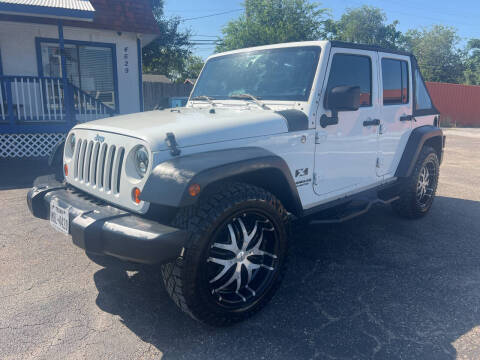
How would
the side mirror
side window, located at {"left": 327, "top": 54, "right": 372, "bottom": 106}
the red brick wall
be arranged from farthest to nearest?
the red brick wall → side window, located at {"left": 327, "top": 54, "right": 372, "bottom": 106} → the side mirror

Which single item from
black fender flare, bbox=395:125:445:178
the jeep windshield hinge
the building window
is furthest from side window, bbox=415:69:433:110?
the building window

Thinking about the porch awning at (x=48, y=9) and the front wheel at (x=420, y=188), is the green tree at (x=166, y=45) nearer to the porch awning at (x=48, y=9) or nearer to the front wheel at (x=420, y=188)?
the porch awning at (x=48, y=9)

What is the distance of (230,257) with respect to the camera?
273 cm

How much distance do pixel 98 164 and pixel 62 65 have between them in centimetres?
804

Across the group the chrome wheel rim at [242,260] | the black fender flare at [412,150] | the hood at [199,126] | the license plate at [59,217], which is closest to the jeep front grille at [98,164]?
the hood at [199,126]

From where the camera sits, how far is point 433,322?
276cm

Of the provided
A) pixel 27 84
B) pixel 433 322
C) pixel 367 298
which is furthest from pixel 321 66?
pixel 27 84

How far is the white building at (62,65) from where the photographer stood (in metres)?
9.17

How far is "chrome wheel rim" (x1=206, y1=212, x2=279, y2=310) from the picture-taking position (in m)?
2.67

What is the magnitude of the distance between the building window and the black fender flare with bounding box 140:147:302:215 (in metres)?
10.2

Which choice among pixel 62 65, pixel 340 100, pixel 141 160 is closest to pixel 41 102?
pixel 62 65

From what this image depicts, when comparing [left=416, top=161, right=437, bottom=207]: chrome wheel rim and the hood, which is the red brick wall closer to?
[left=416, top=161, right=437, bottom=207]: chrome wheel rim

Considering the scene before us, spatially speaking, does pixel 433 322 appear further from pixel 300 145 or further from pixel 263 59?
pixel 263 59

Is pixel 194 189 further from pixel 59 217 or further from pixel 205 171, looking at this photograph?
pixel 59 217
